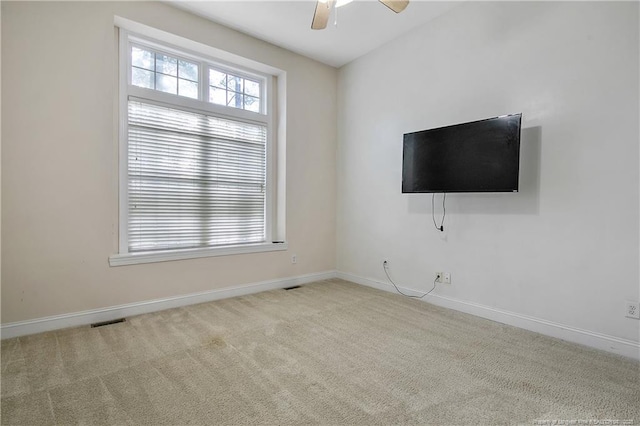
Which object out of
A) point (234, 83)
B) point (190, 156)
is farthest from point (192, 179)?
point (234, 83)

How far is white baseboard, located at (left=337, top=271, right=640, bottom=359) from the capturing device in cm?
236

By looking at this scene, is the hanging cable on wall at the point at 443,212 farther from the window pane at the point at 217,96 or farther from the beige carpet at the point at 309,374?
the window pane at the point at 217,96

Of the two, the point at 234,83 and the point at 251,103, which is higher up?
the point at 234,83

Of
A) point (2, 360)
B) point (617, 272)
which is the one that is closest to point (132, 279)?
point (2, 360)

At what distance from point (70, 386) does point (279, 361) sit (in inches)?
49.6

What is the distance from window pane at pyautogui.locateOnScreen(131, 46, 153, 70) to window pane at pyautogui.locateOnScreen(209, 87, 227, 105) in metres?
0.66

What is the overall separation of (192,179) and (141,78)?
1.14 meters

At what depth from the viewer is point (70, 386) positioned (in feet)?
6.31

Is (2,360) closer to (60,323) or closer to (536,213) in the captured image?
(60,323)

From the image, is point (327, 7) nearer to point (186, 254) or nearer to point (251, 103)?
point (251, 103)

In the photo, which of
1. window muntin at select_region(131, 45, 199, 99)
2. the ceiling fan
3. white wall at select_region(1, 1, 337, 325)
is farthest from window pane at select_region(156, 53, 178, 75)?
the ceiling fan

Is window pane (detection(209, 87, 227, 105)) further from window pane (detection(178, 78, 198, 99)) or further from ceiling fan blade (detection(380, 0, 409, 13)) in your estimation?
ceiling fan blade (detection(380, 0, 409, 13))

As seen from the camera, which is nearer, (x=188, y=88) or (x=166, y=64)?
(x=166, y=64)

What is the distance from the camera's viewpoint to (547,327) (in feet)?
8.93
